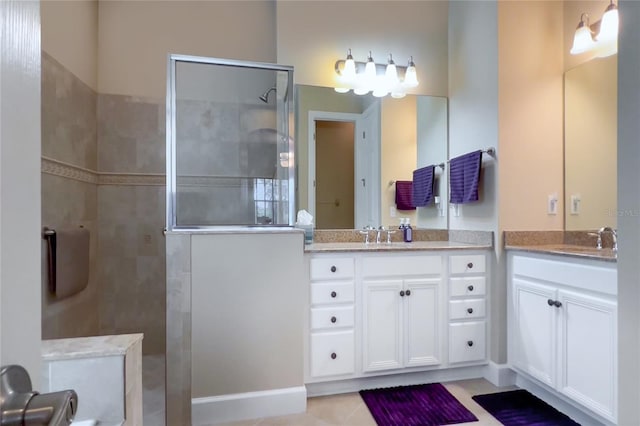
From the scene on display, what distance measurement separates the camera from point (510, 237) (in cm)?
223

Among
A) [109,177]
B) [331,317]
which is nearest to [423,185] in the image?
[331,317]

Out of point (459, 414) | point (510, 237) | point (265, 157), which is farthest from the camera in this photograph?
point (265, 157)

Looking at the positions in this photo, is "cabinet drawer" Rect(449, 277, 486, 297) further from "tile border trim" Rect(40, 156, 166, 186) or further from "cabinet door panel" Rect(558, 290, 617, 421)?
"tile border trim" Rect(40, 156, 166, 186)

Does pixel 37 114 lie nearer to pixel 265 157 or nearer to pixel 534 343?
pixel 265 157

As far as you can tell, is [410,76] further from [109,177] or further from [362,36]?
[109,177]

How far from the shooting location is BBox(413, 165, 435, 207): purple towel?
269cm

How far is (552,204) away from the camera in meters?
2.29

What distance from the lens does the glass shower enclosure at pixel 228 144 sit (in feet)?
6.41

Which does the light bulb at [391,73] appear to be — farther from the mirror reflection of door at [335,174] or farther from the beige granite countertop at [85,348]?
the beige granite countertop at [85,348]

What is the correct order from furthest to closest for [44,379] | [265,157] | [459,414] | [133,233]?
1. [133,233]
2. [265,157]
3. [459,414]
4. [44,379]

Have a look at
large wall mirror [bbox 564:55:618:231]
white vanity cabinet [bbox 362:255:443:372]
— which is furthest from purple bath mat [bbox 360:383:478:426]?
large wall mirror [bbox 564:55:618:231]

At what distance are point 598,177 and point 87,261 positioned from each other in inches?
132

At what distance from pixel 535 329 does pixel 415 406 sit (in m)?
0.84

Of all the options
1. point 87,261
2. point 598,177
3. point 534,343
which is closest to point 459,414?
point 534,343
